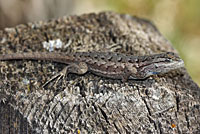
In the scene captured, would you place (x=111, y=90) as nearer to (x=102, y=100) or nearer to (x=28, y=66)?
(x=102, y=100)

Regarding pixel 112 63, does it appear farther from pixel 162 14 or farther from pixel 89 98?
pixel 162 14

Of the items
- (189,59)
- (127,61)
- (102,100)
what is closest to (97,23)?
(127,61)

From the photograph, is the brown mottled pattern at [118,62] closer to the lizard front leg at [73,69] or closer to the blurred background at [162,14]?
the lizard front leg at [73,69]

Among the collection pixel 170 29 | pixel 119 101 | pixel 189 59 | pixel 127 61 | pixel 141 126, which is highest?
pixel 170 29

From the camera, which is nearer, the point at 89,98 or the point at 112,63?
Result: the point at 89,98

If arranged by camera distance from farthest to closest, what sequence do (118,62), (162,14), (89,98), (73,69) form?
(162,14) < (118,62) < (73,69) < (89,98)

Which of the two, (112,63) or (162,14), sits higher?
(162,14)

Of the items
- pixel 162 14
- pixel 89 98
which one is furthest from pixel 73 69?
pixel 162 14

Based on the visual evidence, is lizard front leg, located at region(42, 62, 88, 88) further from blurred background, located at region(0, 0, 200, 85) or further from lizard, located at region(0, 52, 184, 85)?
blurred background, located at region(0, 0, 200, 85)
